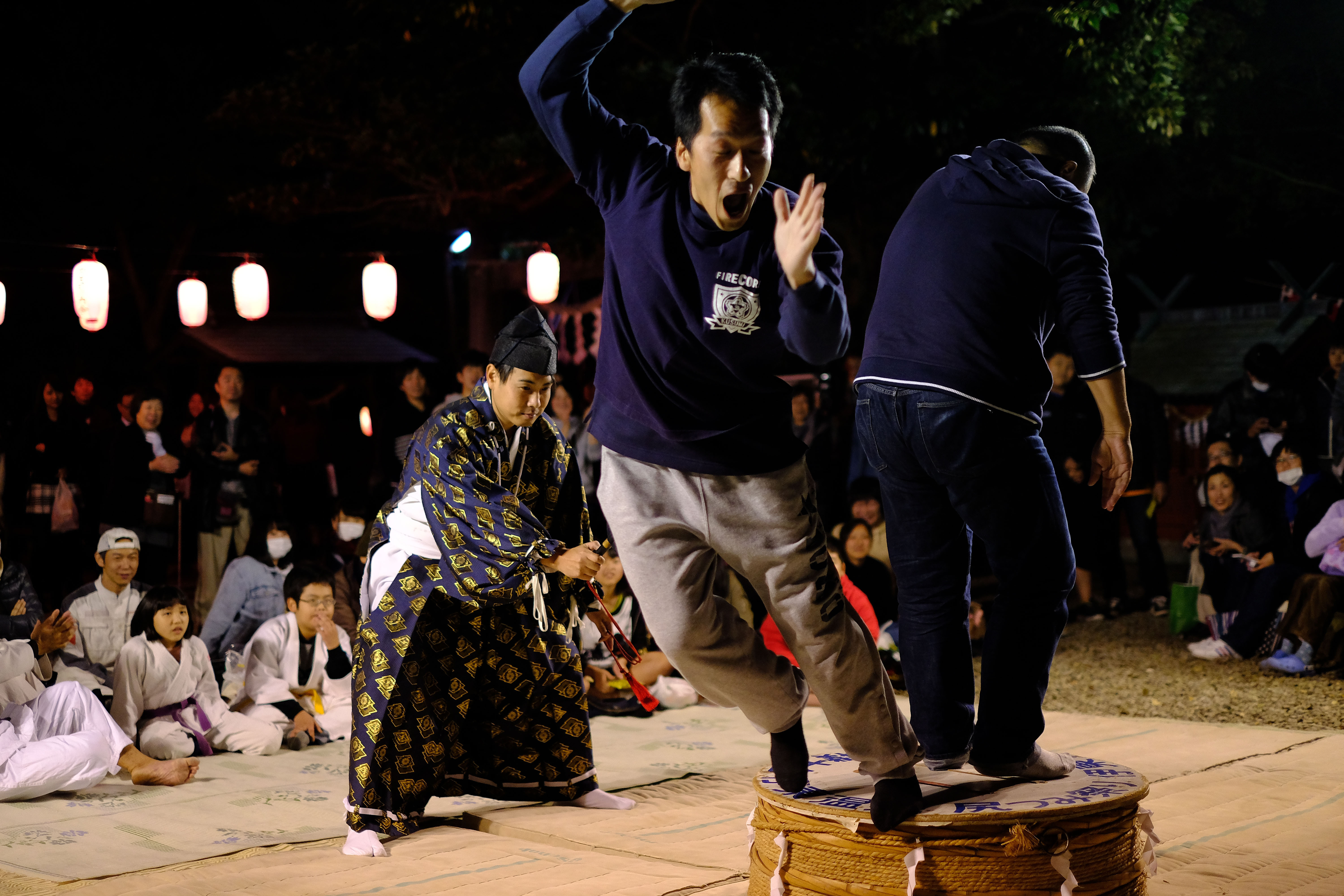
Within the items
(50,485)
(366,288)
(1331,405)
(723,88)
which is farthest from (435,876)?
(366,288)

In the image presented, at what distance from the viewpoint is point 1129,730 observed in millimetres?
5426

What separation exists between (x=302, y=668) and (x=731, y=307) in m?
3.95

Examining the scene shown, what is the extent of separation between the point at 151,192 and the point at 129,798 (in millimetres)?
9758

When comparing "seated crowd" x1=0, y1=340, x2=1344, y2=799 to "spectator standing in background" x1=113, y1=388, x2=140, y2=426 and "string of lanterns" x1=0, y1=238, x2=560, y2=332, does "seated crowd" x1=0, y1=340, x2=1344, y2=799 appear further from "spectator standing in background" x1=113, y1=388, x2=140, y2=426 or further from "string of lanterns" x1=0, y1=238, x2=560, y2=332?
"string of lanterns" x1=0, y1=238, x2=560, y2=332

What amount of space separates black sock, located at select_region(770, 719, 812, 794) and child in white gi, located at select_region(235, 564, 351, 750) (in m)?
3.23

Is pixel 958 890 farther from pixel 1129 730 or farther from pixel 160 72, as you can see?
pixel 160 72

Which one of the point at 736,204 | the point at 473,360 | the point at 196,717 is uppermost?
the point at 473,360

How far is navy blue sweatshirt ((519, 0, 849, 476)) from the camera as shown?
2.51m

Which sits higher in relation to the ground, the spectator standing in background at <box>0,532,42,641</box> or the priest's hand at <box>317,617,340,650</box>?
the spectator standing in background at <box>0,532,42,641</box>

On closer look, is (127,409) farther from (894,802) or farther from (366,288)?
(894,802)

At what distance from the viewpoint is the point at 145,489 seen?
7609 millimetres

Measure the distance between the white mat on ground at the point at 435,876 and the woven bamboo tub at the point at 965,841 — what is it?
0.51 meters

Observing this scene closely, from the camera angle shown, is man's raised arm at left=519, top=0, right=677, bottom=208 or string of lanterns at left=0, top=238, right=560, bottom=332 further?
string of lanterns at left=0, top=238, right=560, bottom=332

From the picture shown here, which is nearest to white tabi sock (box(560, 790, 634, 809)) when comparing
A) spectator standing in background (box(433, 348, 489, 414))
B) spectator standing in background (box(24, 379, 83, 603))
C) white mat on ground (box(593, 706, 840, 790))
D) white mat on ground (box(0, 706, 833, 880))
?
white mat on ground (box(0, 706, 833, 880))
